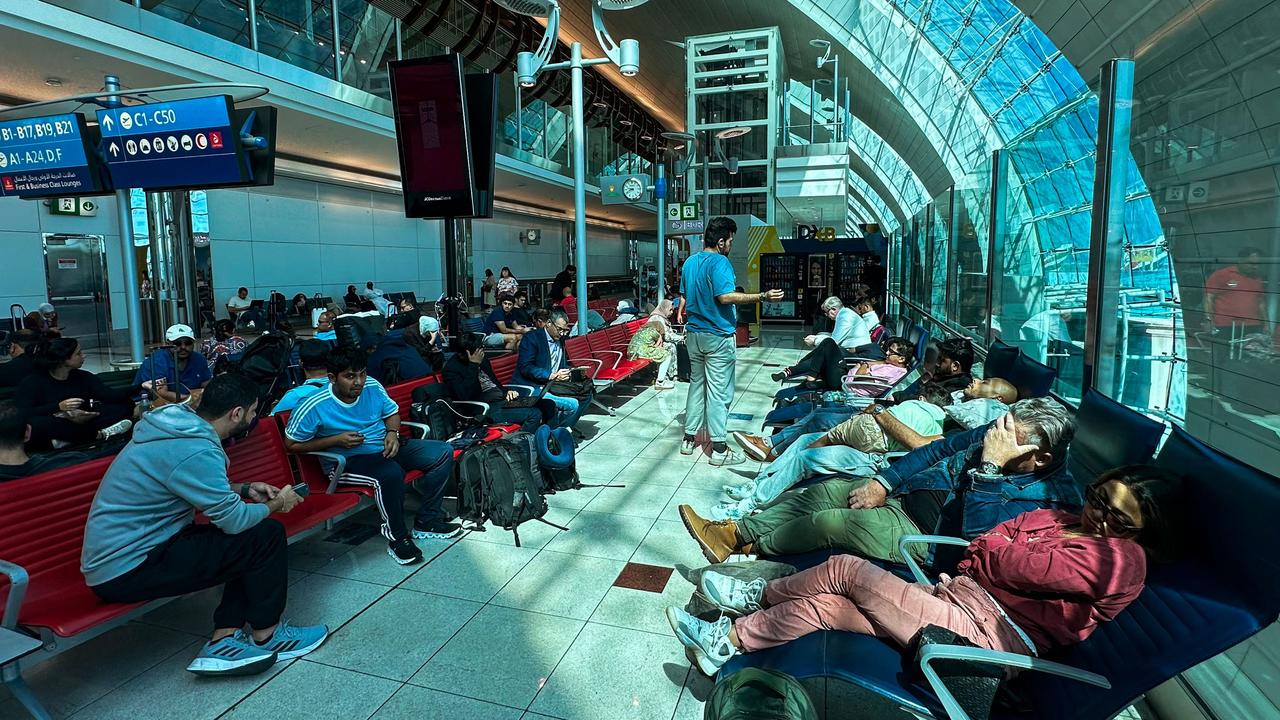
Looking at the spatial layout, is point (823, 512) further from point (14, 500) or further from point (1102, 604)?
point (14, 500)

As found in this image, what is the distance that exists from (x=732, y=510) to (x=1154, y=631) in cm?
271

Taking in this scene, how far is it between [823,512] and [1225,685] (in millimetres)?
1491

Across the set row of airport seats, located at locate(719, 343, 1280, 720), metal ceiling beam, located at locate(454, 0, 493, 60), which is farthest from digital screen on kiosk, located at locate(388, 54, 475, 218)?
metal ceiling beam, located at locate(454, 0, 493, 60)

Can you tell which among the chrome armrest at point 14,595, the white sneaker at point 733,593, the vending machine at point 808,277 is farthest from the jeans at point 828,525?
the vending machine at point 808,277

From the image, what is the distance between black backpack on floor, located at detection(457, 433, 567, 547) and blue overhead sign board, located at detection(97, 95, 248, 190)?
3.94 meters

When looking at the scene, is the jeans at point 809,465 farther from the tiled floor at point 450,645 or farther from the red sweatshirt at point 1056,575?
the red sweatshirt at point 1056,575

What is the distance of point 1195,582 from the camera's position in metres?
1.77

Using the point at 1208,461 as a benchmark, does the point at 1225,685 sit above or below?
below

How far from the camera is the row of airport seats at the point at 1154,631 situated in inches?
63.8

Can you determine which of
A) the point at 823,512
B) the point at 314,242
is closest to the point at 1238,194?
the point at 823,512

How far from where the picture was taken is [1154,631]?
178 cm

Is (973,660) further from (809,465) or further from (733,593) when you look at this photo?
(809,465)

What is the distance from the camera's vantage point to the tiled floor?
2.53 meters

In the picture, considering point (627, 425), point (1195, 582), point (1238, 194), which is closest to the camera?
point (1195, 582)
